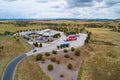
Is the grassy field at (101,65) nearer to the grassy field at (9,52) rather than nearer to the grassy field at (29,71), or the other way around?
the grassy field at (29,71)

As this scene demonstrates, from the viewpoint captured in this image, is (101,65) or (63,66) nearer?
(63,66)

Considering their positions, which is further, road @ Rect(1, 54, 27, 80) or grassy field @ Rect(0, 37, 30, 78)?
grassy field @ Rect(0, 37, 30, 78)

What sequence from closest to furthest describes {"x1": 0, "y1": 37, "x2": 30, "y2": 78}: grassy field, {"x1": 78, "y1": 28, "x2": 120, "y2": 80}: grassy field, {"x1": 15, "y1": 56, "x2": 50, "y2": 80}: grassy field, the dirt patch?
1. {"x1": 15, "y1": 56, "x2": 50, "y2": 80}: grassy field
2. the dirt patch
3. {"x1": 78, "y1": 28, "x2": 120, "y2": 80}: grassy field
4. {"x1": 0, "y1": 37, "x2": 30, "y2": 78}: grassy field

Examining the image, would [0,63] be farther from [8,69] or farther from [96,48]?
[96,48]

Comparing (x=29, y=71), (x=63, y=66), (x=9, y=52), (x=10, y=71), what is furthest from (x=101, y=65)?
(x=9, y=52)

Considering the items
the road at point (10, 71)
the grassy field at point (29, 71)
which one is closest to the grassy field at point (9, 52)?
the road at point (10, 71)

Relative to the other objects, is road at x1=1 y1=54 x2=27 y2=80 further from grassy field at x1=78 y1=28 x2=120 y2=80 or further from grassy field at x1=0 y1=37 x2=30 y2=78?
grassy field at x1=78 y1=28 x2=120 y2=80

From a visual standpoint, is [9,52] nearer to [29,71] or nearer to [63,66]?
[29,71]

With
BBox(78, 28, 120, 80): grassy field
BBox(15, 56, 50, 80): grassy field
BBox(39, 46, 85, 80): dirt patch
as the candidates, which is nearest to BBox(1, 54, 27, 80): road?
BBox(15, 56, 50, 80): grassy field
